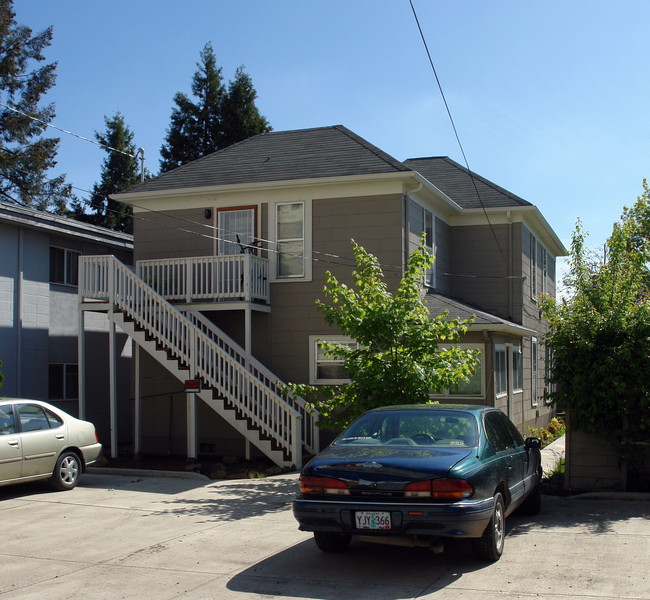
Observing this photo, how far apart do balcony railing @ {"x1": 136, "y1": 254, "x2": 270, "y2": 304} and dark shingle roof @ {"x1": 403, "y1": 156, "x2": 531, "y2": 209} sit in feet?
20.2

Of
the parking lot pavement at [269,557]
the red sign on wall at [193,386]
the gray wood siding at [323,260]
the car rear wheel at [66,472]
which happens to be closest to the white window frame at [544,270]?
the gray wood siding at [323,260]

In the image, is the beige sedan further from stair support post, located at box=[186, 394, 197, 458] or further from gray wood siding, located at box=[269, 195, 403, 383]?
gray wood siding, located at box=[269, 195, 403, 383]

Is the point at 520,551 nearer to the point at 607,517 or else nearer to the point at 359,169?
the point at 607,517

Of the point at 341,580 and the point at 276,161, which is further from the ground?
the point at 276,161

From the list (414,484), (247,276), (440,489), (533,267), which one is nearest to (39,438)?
A: (247,276)

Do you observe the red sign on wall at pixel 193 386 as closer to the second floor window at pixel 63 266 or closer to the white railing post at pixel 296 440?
the white railing post at pixel 296 440

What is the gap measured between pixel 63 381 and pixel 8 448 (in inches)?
347

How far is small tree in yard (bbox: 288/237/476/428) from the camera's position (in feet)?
37.5

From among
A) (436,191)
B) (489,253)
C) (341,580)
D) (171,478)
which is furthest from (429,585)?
(489,253)

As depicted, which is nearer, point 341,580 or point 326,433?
point 341,580

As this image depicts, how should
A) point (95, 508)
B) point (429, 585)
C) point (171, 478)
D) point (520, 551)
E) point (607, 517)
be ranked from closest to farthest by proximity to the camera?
point (429, 585), point (520, 551), point (607, 517), point (95, 508), point (171, 478)

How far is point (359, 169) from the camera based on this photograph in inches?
631

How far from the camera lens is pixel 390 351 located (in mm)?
11688

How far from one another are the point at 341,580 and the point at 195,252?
1169 cm
